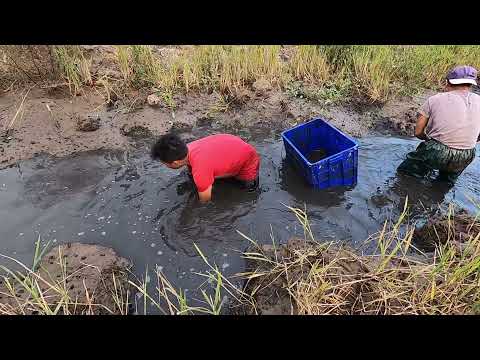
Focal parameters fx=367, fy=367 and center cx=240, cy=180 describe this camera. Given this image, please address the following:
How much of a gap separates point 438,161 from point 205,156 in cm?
272

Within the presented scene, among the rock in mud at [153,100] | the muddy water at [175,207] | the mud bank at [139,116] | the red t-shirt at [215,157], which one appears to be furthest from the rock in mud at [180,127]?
the red t-shirt at [215,157]

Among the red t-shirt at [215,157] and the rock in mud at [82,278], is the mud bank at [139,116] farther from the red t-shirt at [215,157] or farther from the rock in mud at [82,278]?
the rock in mud at [82,278]

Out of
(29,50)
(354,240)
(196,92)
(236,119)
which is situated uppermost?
(29,50)

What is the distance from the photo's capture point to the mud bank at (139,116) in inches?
203

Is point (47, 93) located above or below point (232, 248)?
above

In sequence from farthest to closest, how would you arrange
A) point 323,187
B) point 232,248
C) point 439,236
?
point 323,187, point 232,248, point 439,236

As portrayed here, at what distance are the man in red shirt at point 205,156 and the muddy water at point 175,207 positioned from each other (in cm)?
48

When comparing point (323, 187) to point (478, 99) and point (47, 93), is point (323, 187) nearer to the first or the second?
point (478, 99)

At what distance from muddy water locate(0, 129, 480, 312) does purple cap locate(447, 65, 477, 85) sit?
1.25m

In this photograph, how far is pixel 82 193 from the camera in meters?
4.45

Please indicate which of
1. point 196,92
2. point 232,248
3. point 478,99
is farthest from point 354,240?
point 196,92

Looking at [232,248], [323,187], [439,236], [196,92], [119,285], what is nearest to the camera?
[119,285]

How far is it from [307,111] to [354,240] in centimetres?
264

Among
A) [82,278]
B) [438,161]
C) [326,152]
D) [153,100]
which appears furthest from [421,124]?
[82,278]
